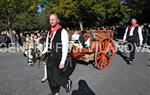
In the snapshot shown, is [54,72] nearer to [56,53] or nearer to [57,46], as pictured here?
[56,53]

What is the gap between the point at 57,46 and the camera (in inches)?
255

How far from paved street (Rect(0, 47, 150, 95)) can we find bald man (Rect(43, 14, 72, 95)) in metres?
1.50

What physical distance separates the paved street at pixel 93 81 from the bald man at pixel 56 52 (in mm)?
1498

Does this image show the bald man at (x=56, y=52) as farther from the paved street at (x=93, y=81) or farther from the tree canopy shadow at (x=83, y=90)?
the paved street at (x=93, y=81)

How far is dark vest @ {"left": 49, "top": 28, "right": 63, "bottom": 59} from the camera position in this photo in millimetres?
6340

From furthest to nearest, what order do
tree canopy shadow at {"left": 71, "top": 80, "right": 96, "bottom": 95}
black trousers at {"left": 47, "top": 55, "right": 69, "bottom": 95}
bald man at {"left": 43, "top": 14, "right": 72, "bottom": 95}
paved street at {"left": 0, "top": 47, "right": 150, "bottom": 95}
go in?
1. paved street at {"left": 0, "top": 47, "right": 150, "bottom": 95}
2. tree canopy shadow at {"left": 71, "top": 80, "right": 96, "bottom": 95}
3. black trousers at {"left": 47, "top": 55, "right": 69, "bottom": 95}
4. bald man at {"left": 43, "top": 14, "right": 72, "bottom": 95}

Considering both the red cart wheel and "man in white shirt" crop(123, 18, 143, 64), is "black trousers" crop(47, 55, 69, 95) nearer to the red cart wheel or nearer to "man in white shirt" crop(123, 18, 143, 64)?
the red cart wheel

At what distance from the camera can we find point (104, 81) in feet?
31.7

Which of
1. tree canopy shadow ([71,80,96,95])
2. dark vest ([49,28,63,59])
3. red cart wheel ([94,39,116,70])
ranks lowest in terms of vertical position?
tree canopy shadow ([71,80,96,95])

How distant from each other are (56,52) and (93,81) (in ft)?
11.2

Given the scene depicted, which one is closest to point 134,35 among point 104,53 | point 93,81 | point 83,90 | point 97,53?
point 104,53

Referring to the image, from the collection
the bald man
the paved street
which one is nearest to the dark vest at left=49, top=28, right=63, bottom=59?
the bald man

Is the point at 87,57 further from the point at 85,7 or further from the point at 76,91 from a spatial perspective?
the point at 85,7

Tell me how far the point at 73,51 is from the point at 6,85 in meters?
3.83
